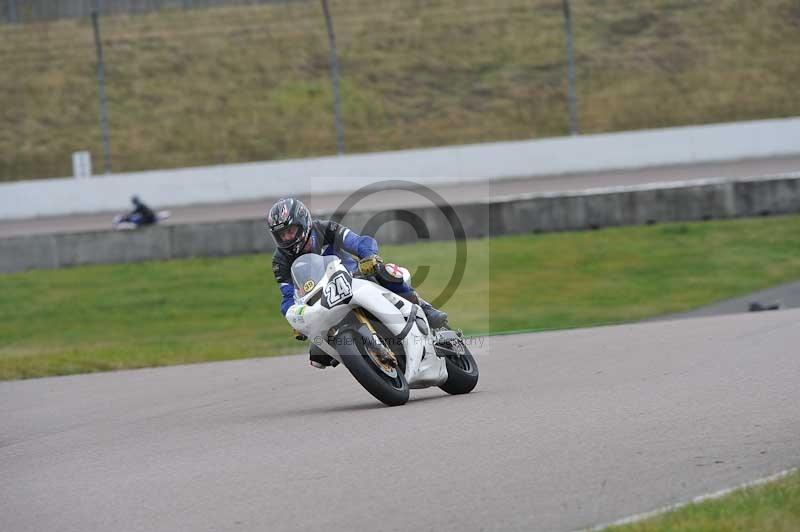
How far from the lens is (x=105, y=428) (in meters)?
8.72

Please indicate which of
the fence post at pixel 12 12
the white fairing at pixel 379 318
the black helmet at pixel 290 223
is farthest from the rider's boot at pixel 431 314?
the fence post at pixel 12 12

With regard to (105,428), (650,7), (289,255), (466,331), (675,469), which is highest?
(650,7)

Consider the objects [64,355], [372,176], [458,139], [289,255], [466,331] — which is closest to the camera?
[289,255]

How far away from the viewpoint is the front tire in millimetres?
7906

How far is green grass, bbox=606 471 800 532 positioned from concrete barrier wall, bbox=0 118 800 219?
76.3 ft

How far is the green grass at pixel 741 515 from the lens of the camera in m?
4.47

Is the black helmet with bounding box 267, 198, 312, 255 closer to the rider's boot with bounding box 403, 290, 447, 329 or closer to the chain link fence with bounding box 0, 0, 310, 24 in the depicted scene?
the rider's boot with bounding box 403, 290, 447, 329

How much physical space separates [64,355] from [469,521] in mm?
11058

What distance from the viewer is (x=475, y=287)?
20.2 metres

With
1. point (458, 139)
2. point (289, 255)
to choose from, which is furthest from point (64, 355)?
point (458, 139)

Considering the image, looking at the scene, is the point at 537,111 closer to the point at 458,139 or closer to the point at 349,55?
the point at 458,139

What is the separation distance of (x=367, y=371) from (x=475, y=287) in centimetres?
1238

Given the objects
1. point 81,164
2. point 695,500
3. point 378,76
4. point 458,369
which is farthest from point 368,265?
point 378,76

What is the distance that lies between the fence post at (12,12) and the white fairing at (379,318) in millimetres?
29510
